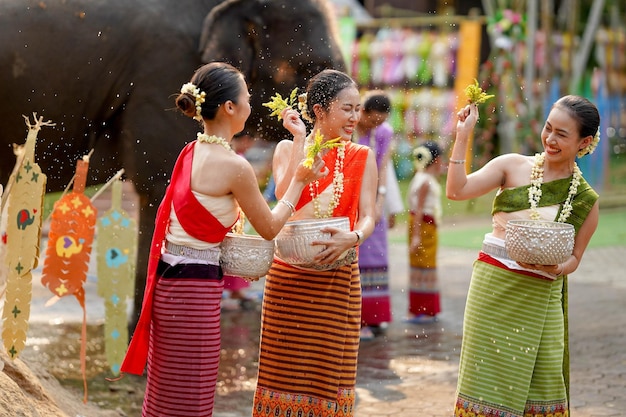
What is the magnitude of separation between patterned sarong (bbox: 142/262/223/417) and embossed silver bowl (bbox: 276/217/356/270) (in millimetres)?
295

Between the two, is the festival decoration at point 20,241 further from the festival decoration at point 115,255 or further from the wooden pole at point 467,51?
the wooden pole at point 467,51

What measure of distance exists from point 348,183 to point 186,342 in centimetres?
89

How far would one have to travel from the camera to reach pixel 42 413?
3.98 m

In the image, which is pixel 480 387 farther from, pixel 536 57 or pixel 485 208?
pixel 536 57

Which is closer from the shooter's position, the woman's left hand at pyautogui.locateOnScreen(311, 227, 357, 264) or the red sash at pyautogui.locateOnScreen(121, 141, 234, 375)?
the red sash at pyautogui.locateOnScreen(121, 141, 234, 375)

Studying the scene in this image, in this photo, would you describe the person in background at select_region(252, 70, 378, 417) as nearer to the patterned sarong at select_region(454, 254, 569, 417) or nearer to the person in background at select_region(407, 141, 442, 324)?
the patterned sarong at select_region(454, 254, 569, 417)

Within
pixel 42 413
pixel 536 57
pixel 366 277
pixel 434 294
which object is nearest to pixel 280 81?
pixel 366 277

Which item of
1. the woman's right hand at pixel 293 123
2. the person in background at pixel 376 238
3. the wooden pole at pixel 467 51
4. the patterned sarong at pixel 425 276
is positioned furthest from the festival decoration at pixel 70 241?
the wooden pole at pixel 467 51

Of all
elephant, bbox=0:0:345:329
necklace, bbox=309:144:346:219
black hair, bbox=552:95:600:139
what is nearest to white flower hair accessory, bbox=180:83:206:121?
necklace, bbox=309:144:346:219

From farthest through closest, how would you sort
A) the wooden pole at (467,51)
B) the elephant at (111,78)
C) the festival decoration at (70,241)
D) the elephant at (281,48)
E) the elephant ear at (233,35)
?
the wooden pole at (467,51), the elephant at (281,48), the elephant ear at (233,35), the elephant at (111,78), the festival decoration at (70,241)

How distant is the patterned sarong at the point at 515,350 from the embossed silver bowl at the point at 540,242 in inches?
9.0

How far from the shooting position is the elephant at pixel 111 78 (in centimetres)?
594

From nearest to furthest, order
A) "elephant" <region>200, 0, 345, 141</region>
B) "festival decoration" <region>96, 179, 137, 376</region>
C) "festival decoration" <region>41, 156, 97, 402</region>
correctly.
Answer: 1. "festival decoration" <region>41, 156, 97, 402</region>
2. "festival decoration" <region>96, 179, 137, 376</region>
3. "elephant" <region>200, 0, 345, 141</region>

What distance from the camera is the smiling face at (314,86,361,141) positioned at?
398 centimetres
